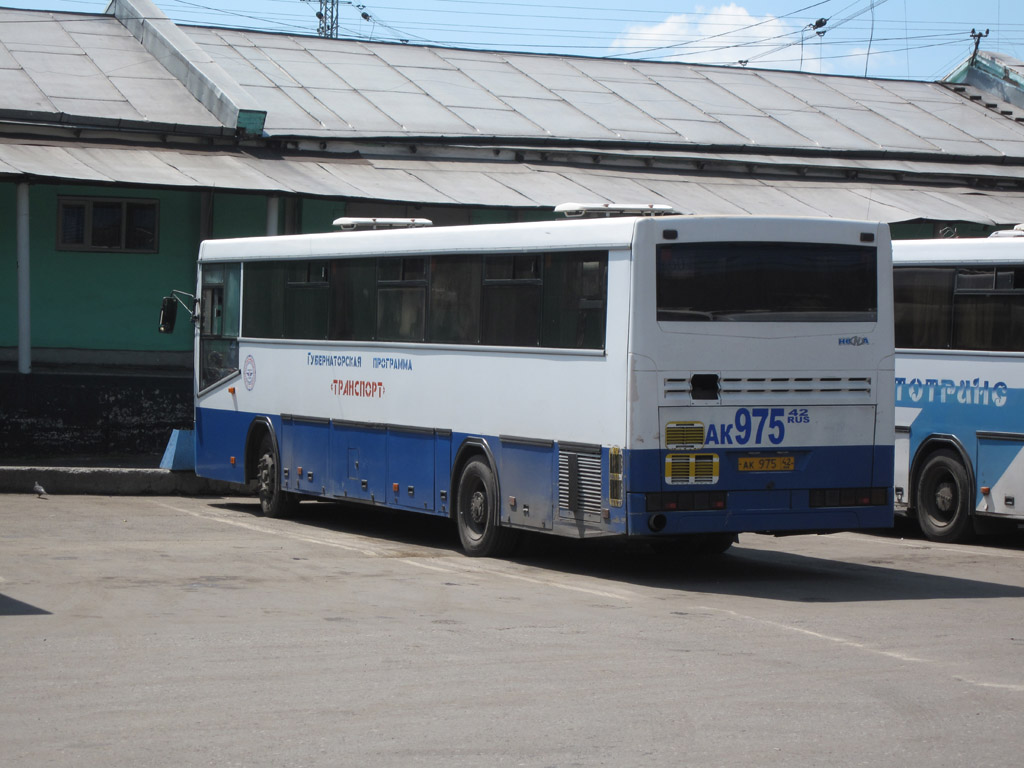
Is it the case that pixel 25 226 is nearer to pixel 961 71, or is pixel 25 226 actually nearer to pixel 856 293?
pixel 856 293

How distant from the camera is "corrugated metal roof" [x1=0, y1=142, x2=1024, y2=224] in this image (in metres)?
24.3

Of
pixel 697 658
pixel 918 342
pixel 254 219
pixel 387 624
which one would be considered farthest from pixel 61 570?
pixel 254 219

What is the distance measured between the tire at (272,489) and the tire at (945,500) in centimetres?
703

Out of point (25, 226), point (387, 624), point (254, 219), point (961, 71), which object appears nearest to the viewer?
point (387, 624)

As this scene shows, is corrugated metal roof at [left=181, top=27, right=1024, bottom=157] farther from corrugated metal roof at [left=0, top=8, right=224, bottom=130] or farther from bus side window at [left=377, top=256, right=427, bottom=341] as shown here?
bus side window at [left=377, top=256, right=427, bottom=341]

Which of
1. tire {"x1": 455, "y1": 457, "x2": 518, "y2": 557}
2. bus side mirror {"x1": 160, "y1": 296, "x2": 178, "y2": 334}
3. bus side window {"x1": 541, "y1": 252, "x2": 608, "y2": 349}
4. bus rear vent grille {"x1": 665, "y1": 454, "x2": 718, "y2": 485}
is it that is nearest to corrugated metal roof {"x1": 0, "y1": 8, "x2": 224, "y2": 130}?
bus side mirror {"x1": 160, "y1": 296, "x2": 178, "y2": 334}

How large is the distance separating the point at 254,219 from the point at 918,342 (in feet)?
48.3

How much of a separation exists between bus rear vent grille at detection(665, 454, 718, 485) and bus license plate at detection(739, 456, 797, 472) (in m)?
0.26

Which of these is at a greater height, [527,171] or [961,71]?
[961,71]

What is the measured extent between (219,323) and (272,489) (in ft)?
7.98

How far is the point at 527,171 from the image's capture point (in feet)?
95.4

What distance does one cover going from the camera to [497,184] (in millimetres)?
27453

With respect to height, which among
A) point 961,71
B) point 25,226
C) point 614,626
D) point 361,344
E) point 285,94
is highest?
Result: point 961,71

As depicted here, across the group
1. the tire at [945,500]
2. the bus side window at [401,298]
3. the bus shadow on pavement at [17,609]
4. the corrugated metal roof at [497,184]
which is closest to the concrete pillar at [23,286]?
the corrugated metal roof at [497,184]
